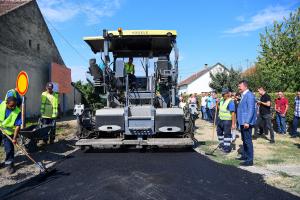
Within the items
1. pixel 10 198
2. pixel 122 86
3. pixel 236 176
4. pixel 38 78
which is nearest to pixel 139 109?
pixel 122 86

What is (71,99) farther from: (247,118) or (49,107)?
(247,118)

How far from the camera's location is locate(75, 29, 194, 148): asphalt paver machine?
779cm

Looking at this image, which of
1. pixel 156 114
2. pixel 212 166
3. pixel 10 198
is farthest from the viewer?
pixel 156 114

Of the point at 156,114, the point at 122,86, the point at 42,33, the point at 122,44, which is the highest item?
the point at 42,33

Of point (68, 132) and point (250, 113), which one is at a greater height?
point (250, 113)

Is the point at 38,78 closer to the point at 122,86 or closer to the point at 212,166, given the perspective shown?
the point at 122,86

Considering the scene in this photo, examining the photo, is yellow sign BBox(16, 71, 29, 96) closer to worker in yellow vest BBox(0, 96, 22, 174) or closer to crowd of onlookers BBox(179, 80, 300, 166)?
worker in yellow vest BBox(0, 96, 22, 174)

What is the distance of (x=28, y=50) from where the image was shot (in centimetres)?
1862

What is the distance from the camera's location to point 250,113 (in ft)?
21.6

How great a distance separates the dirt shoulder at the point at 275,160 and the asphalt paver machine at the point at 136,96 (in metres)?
1.01

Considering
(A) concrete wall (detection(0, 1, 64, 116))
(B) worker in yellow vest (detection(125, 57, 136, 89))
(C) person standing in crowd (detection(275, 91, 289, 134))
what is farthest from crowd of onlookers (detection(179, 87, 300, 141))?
(A) concrete wall (detection(0, 1, 64, 116))

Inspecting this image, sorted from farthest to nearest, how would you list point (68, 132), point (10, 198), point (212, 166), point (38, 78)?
1. point (38, 78)
2. point (68, 132)
3. point (212, 166)
4. point (10, 198)

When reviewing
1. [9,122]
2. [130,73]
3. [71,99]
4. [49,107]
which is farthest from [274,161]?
[71,99]

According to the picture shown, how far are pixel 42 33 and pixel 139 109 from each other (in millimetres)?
14751
